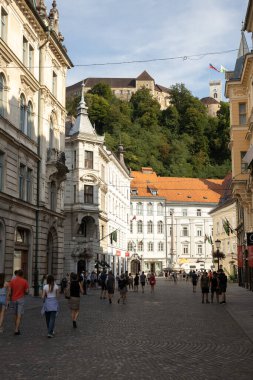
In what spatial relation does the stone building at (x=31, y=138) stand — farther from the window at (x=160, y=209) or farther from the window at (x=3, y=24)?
the window at (x=160, y=209)

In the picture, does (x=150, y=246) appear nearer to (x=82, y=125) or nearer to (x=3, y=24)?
(x=82, y=125)

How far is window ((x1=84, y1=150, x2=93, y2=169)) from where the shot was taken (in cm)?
5172

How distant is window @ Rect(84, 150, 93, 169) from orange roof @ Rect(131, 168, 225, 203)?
121 feet

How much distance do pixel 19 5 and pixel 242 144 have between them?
17430mm

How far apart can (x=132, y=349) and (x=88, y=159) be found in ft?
137

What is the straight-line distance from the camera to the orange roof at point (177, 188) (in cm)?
9016

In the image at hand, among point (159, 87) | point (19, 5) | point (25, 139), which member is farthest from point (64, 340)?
point (159, 87)

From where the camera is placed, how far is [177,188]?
93.0m

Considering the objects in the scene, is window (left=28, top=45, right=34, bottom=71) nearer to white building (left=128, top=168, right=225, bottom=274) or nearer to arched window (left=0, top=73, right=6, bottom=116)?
arched window (left=0, top=73, right=6, bottom=116)

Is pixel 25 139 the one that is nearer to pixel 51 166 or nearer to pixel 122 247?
pixel 51 166

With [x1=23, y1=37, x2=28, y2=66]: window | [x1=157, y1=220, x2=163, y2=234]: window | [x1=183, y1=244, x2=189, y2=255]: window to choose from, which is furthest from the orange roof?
[x1=23, y1=37, x2=28, y2=66]: window

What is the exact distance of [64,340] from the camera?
1219cm

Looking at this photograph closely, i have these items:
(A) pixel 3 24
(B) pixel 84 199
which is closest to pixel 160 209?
(B) pixel 84 199

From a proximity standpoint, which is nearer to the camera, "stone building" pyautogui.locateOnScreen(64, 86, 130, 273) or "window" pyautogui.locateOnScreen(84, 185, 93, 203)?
"stone building" pyautogui.locateOnScreen(64, 86, 130, 273)
